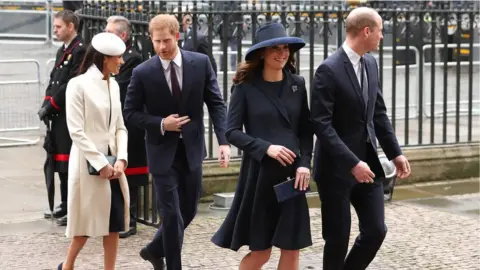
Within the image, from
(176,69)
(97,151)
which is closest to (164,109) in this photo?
(176,69)

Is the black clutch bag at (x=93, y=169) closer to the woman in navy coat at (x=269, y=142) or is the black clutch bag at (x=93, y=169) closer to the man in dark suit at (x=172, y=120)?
the man in dark suit at (x=172, y=120)

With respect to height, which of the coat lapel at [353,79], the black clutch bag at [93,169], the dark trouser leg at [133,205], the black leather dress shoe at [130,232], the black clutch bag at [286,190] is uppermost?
the coat lapel at [353,79]

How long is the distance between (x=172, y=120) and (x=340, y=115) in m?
1.07

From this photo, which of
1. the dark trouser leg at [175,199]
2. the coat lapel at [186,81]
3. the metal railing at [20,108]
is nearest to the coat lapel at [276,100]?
the coat lapel at [186,81]

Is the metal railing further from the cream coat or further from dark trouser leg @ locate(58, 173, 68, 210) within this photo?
the cream coat

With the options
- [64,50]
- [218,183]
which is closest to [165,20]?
[64,50]

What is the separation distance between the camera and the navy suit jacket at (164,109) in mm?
6750

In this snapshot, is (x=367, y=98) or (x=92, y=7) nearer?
(x=367, y=98)

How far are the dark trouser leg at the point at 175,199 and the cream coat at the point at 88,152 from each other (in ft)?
1.09

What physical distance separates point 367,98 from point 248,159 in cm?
82

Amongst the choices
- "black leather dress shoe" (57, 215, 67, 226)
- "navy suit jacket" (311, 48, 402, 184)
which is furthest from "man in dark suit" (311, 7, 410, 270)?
"black leather dress shoe" (57, 215, 67, 226)

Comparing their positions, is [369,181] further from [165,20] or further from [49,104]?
[49,104]

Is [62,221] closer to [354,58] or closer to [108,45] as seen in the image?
[108,45]

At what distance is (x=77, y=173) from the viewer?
6.69 metres
